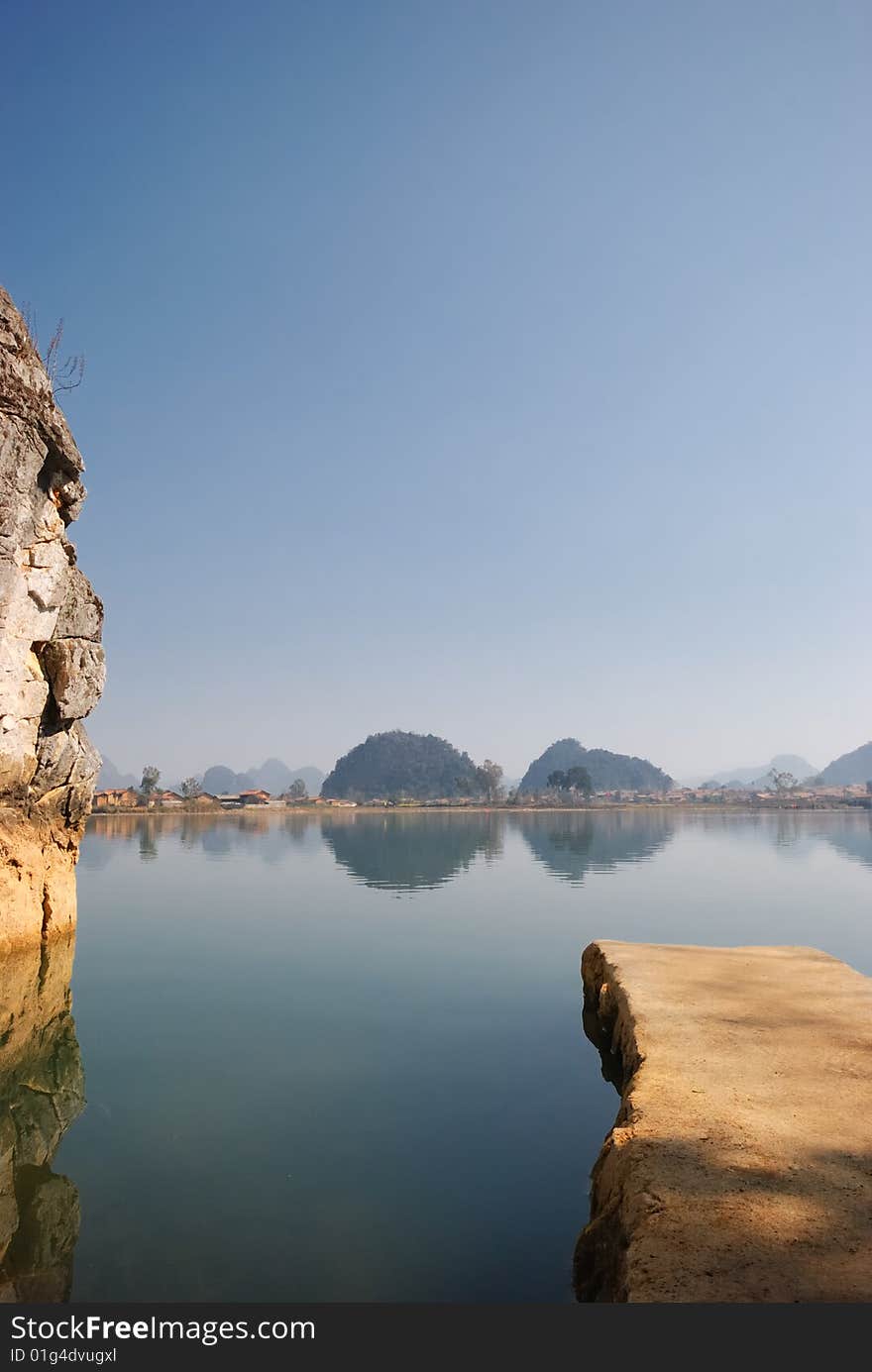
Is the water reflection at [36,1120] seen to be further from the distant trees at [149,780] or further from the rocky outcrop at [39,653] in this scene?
the distant trees at [149,780]

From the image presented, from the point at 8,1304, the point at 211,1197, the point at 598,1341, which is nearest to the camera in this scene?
the point at 598,1341

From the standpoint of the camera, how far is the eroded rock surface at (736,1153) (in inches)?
162

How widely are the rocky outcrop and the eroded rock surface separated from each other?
13.0m

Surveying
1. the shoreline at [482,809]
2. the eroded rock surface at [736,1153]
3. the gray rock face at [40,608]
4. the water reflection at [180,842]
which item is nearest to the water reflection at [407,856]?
the water reflection at [180,842]

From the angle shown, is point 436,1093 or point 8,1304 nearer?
point 8,1304

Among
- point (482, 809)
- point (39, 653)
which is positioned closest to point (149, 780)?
point (482, 809)

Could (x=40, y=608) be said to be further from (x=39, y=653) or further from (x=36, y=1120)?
(x=36, y=1120)

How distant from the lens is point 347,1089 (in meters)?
9.73

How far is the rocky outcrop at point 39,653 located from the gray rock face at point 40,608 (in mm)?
25

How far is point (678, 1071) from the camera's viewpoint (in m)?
7.27

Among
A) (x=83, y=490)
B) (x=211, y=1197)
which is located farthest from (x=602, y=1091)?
(x=83, y=490)

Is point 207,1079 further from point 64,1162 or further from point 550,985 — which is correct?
point 550,985

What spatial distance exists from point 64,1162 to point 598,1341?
248 inches

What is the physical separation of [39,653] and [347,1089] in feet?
40.0
